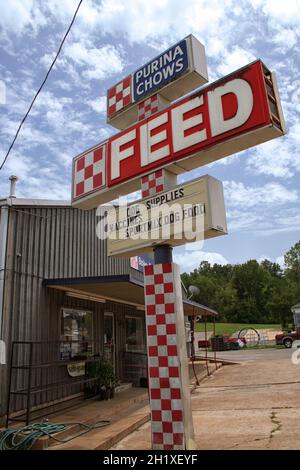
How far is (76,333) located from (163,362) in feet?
17.5

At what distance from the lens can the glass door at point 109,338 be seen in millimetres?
11579

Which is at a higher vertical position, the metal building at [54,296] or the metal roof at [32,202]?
the metal roof at [32,202]

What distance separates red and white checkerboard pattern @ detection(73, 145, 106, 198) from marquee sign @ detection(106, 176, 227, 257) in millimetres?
639

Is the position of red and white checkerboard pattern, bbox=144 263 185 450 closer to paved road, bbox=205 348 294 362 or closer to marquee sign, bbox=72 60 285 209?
marquee sign, bbox=72 60 285 209

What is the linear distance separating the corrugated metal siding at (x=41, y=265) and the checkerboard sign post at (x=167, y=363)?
11.8ft

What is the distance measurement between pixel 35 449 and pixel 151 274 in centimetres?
309

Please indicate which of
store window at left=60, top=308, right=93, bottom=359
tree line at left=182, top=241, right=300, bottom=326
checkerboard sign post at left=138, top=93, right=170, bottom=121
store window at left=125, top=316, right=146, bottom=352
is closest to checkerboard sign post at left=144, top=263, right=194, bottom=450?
checkerboard sign post at left=138, top=93, right=170, bottom=121

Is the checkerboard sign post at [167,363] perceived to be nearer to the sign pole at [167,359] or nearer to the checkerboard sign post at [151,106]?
the sign pole at [167,359]

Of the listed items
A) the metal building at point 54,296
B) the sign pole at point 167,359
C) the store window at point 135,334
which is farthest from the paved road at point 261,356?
the sign pole at point 167,359

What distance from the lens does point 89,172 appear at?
6.58m

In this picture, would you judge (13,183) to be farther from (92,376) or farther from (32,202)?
(92,376)

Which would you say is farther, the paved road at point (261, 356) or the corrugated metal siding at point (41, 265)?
the paved road at point (261, 356)

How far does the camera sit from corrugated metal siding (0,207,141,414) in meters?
7.95

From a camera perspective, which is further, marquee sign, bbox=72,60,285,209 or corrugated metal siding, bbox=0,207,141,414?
corrugated metal siding, bbox=0,207,141,414
